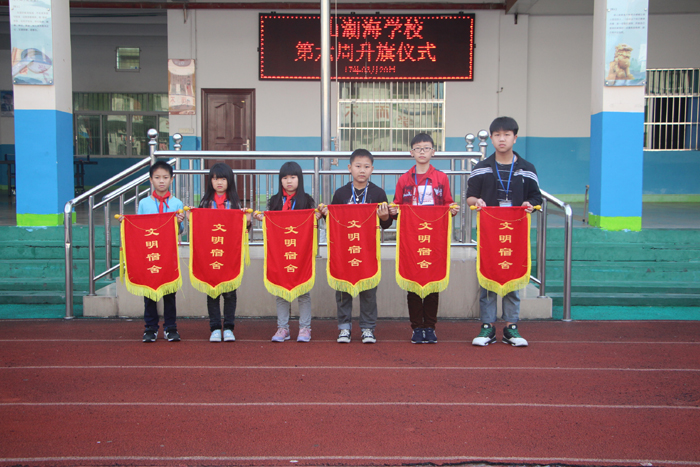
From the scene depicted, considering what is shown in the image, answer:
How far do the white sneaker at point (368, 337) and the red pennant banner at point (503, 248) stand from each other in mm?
894

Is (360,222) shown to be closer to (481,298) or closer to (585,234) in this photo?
(481,298)

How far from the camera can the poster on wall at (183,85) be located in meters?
11.1

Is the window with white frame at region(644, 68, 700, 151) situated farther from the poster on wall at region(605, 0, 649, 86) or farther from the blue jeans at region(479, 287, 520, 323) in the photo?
the blue jeans at region(479, 287, 520, 323)

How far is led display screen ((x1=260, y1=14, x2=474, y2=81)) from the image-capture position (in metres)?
10.8

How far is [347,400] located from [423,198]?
184 cm

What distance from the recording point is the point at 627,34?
7406 mm

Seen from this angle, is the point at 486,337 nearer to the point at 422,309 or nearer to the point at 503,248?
the point at 422,309

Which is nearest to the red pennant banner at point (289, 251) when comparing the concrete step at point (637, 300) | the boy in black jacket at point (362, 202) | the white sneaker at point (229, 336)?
the boy in black jacket at point (362, 202)

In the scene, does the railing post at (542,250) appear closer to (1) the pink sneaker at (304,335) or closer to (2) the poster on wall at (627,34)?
(1) the pink sneaker at (304,335)

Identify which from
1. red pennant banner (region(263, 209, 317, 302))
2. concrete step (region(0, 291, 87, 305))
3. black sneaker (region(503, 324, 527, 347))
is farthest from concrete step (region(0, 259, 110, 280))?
black sneaker (region(503, 324, 527, 347))

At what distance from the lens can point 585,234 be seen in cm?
747

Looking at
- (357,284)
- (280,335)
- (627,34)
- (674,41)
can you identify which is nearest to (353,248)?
(357,284)

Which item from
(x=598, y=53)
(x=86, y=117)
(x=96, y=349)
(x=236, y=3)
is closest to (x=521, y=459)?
(x=96, y=349)

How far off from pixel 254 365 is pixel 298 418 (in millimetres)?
978
